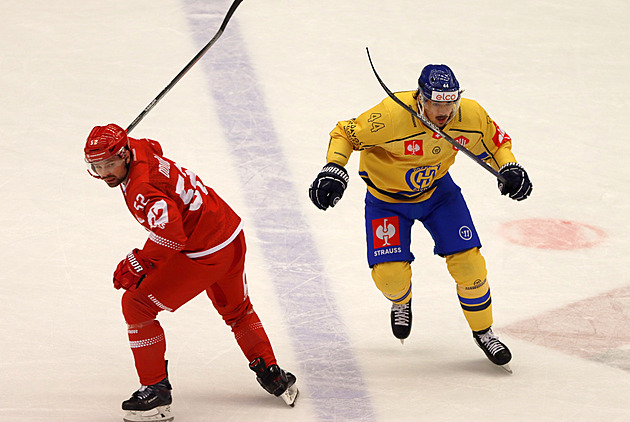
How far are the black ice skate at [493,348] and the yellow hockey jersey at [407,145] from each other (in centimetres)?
70

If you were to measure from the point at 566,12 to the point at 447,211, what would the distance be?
13.9 feet

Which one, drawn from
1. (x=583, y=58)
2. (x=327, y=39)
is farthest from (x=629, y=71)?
(x=327, y=39)

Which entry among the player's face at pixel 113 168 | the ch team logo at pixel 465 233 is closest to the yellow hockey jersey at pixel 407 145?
the ch team logo at pixel 465 233

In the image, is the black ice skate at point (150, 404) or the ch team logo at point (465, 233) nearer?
the black ice skate at point (150, 404)

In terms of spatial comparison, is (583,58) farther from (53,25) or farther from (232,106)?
(53,25)

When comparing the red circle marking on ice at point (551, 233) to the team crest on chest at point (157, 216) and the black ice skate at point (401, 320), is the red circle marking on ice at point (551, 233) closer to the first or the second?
the black ice skate at point (401, 320)

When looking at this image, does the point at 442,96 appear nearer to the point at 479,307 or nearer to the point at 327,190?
the point at 327,190

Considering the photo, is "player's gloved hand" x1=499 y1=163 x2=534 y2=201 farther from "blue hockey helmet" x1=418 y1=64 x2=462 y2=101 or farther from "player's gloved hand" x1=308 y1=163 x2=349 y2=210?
"player's gloved hand" x1=308 y1=163 x2=349 y2=210

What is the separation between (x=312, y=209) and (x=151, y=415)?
2.17 metres

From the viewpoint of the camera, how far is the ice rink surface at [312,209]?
448cm

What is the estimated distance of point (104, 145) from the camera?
→ 370cm

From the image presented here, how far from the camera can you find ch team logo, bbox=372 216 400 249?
180 inches

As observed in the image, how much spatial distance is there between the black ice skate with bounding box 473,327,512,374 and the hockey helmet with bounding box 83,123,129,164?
1924 millimetres

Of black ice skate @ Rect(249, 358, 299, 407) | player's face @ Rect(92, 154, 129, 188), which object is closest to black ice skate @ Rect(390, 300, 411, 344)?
black ice skate @ Rect(249, 358, 299, 407)
